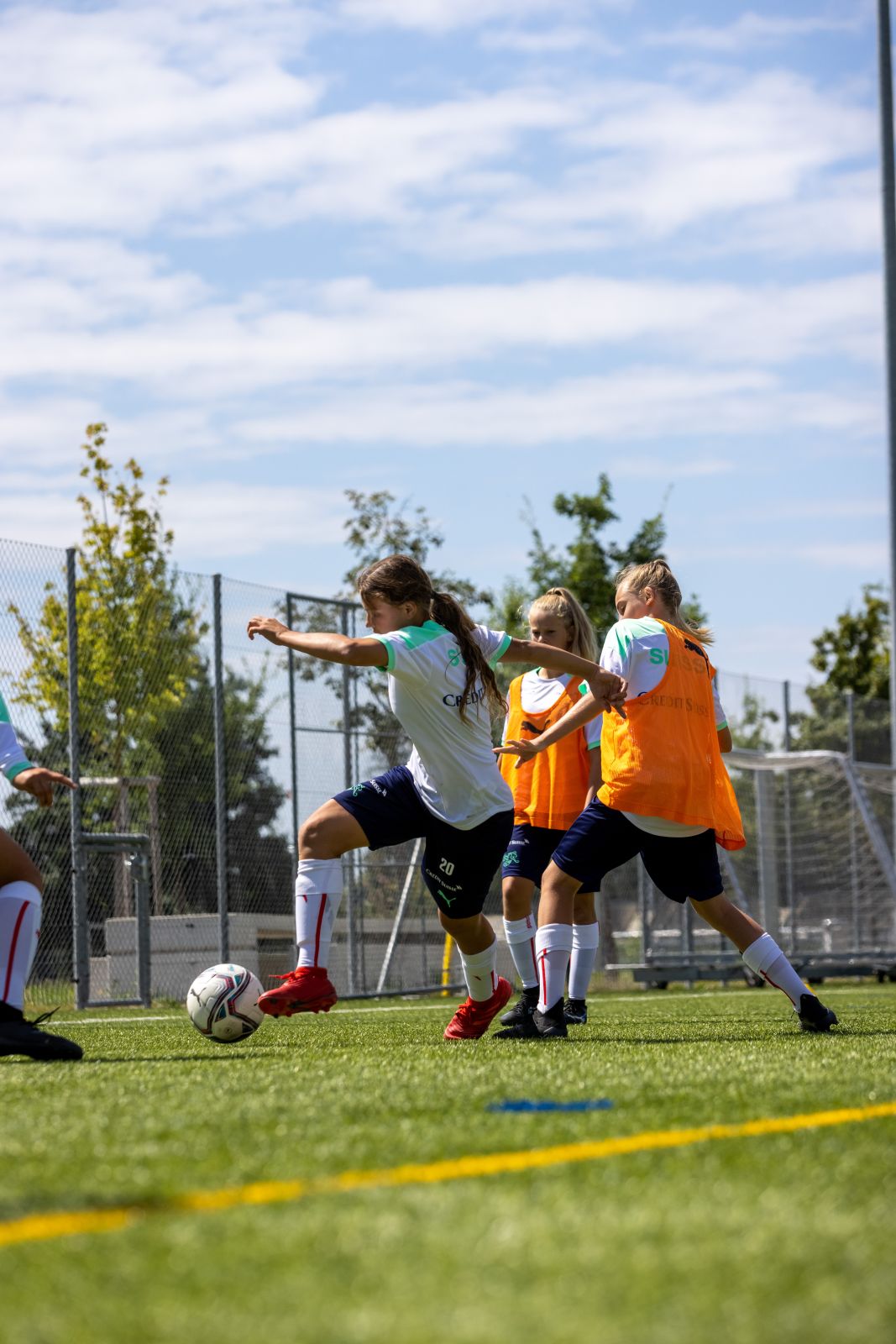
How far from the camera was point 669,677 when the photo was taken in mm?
6887

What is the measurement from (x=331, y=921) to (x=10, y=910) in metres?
1.38

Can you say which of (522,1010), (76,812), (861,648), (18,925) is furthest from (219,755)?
(861,648)

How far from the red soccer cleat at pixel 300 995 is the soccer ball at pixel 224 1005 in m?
0.30

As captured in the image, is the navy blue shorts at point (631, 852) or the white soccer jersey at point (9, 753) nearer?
the white soccer jersey at point (9, 753)

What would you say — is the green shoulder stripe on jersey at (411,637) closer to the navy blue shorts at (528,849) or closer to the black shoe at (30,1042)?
A: the black shoe at (30,1042)

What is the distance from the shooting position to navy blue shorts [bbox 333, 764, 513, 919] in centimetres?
635

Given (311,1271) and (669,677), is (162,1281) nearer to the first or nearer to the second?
(311,1271)

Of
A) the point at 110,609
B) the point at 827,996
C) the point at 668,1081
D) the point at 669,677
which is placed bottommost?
the point at 827,996

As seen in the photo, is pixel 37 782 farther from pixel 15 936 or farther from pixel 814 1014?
pixel 814 1014

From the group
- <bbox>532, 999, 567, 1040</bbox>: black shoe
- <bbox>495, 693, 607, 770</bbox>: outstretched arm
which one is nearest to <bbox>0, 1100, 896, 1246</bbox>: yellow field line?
<bbox>495, 693, 607, 770</bbox>: outstretched arm

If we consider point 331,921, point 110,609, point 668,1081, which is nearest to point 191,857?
point 110,609

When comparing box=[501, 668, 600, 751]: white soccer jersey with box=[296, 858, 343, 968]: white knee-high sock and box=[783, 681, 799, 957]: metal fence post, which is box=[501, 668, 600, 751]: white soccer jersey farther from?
box=[783, 681, 799, 957]: metal fence post

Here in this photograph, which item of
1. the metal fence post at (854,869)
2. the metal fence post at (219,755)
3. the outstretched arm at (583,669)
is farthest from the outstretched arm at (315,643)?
the metal fence post at (854,869)

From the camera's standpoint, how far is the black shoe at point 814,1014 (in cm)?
688
